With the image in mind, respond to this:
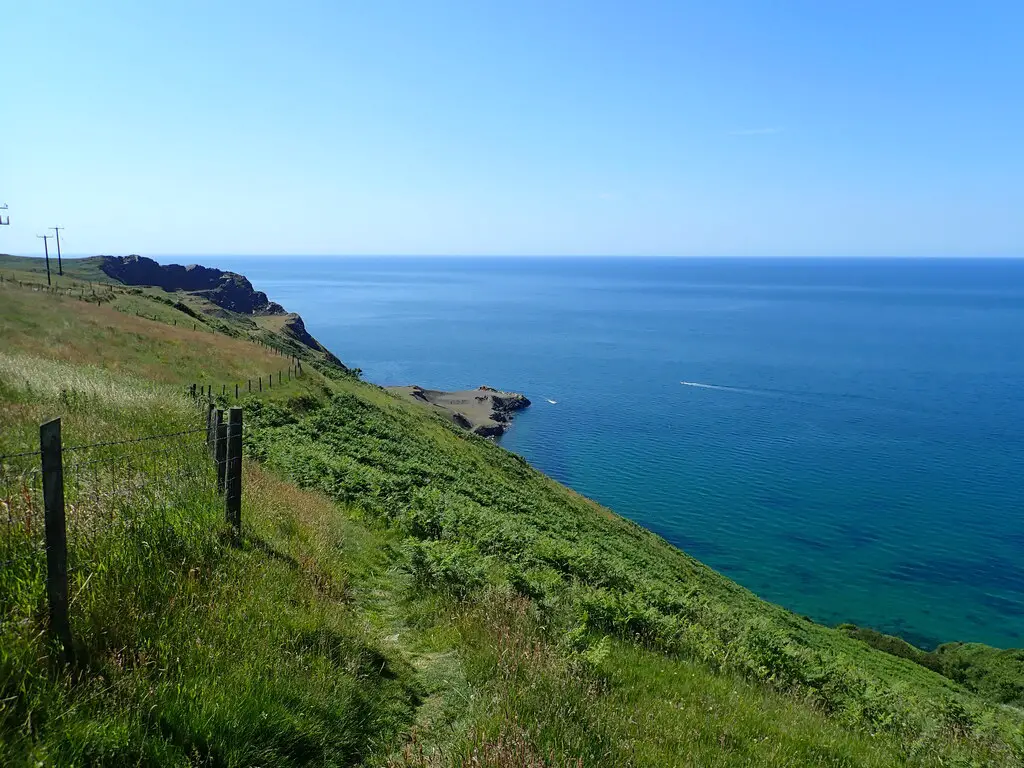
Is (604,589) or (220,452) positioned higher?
(220,452)

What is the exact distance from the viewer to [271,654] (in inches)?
248

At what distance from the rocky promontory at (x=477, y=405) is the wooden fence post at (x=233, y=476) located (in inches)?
2961

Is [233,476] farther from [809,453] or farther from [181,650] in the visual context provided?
[809,453]

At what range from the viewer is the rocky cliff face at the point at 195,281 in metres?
150

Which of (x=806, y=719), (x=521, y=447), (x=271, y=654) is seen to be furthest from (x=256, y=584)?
(x=521, y=447)

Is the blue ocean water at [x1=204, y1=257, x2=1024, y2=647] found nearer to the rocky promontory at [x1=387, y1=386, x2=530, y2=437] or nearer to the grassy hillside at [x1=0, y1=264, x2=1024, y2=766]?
the rocky promontory at [x1=387, y1=386, x2=530, y2=437]

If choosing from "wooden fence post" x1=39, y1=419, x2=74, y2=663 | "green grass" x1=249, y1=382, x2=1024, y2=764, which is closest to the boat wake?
"green grass" x1=249, y1=382, x2=1024, y2=764

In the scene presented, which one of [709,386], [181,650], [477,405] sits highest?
[181,650]

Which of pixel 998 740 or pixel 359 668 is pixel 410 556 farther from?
pixel 998 740

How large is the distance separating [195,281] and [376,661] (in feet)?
579

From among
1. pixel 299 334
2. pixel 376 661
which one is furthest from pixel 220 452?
pixel 299 334

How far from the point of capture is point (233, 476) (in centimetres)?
949

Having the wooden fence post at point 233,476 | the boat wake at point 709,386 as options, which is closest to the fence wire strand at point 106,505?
the wooden fence post at point 233,476

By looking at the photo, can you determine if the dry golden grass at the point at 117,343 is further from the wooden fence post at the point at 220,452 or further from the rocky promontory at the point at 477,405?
the rocky promontory at the point at 477,405
